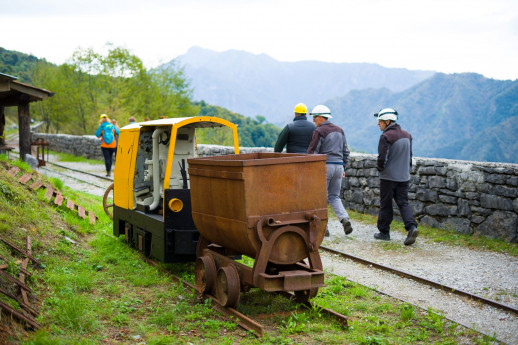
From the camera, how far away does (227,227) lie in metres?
5.35

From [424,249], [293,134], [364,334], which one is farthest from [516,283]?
[293,134]

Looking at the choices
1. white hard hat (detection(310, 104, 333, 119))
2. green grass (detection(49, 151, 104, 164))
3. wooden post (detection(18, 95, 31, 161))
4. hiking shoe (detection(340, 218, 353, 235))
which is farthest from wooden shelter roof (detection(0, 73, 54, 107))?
hiking shoe (detection(340, 218, 353, 235))

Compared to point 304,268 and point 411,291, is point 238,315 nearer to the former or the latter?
point 304,268

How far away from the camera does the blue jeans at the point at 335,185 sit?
949cm

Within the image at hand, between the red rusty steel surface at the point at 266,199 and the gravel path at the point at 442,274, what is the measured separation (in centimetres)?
174

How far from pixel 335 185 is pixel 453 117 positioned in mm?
87821

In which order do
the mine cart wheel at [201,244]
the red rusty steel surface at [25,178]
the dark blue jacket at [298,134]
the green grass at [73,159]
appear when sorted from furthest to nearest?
the green grass at [73,159], the red rusty steel surface at [25,178], the dark blue jacket at [298,134], the mine cart wheel at [201,244]

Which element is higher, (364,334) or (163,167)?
(163,167)

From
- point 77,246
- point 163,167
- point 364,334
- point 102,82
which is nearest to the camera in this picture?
point 364,334

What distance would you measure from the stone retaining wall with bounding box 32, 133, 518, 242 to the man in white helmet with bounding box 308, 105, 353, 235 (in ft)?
5.66

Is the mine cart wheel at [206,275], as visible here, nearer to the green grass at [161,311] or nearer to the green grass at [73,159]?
the green grass at [161,311]

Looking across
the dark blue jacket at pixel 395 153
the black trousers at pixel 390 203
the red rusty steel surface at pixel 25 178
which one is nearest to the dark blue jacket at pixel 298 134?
the dark blue jacket at pixel 395 153

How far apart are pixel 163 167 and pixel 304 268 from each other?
9.65 ft

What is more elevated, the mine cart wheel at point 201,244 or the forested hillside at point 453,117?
the forested hillside at point 453,117
